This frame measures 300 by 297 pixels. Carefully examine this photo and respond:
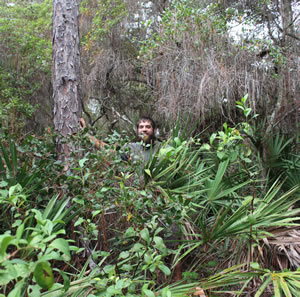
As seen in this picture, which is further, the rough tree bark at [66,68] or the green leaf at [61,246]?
the rough tree bark at [66,68]

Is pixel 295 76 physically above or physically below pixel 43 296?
above

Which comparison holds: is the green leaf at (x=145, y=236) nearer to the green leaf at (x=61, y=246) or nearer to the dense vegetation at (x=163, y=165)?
the dense vegetation at (x=163, y=165)

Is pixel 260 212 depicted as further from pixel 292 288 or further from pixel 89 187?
pixel 89 187

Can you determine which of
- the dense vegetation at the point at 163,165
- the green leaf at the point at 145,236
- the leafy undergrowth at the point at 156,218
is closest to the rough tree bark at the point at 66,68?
the dense vegetation at the point at 163,165

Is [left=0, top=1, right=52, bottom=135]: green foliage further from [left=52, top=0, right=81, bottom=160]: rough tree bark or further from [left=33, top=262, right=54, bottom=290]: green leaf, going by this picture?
[left=33, top=262, right=54, bottom=290]: green leaf

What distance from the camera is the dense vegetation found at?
1676 mm

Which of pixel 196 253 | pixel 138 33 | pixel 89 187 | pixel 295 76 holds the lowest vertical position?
pixel 196 253

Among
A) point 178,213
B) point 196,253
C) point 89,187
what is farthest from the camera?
point 196,253

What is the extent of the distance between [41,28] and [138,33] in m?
3.77

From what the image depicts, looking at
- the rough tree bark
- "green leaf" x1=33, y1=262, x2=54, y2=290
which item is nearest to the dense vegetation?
"green leaf" x1=33, y1=262, x2=54, y2=290

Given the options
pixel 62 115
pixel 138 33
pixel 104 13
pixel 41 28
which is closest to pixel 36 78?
pixel 41 28

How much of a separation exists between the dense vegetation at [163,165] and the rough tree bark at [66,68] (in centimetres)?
41

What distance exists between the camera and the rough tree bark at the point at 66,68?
3076mm

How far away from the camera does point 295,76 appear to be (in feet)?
14.3
